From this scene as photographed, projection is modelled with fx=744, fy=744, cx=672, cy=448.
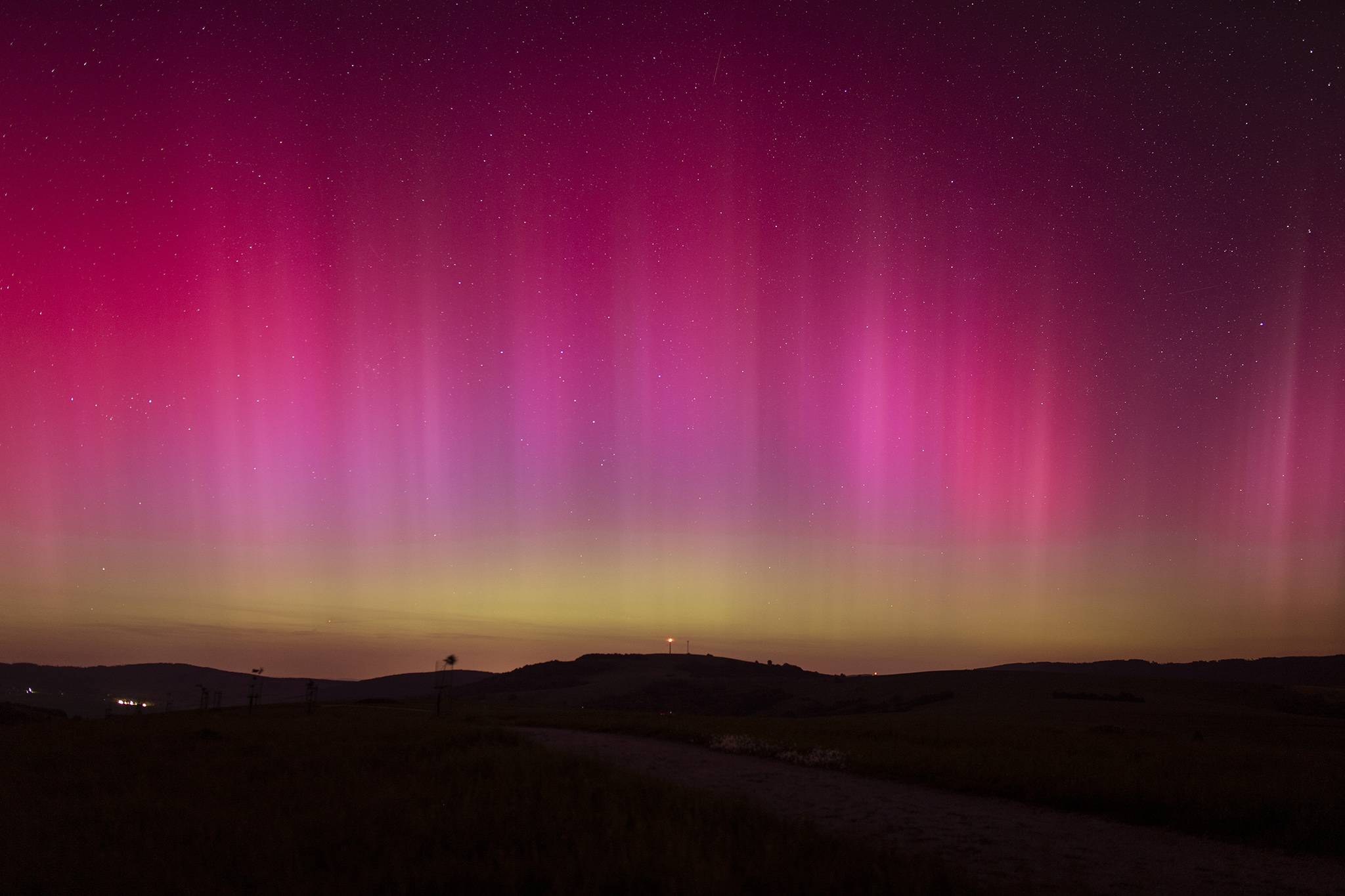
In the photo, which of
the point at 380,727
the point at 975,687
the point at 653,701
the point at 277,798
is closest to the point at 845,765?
the point at 277,798

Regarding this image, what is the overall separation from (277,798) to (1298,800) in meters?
17.8

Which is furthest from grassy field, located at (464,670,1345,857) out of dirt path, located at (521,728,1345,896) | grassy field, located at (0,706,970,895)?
grassy field, located at (0,706,970,895)

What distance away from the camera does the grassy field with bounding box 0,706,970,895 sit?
8211 millimetres

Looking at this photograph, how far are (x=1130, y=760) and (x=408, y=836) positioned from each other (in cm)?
1892

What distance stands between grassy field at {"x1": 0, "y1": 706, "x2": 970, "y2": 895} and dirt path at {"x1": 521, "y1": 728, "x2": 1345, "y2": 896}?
1.60 meters

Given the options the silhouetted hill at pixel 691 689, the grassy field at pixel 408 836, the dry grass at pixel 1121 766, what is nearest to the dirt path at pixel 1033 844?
the dry grass at pixel 1121 766

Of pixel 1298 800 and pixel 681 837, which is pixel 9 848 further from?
pixel 1298 800

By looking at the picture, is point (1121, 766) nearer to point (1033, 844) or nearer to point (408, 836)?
point (1033, 844)

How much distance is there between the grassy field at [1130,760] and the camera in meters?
12.1

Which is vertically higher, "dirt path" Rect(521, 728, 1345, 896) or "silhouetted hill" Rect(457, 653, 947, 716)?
"dirt path" Rect(521, 728, 1345, 896)

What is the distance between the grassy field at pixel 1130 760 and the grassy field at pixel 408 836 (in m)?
6.84

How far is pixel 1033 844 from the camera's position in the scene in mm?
10805

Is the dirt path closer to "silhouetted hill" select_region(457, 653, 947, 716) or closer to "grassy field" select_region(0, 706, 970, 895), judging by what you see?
"grassy field" select_region(0, 706, 970, 895)

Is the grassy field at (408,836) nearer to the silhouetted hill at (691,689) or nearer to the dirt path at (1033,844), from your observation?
the dirt path at (1033,844)
